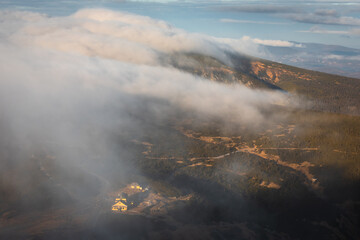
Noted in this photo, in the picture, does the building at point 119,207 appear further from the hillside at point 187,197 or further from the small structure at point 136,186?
the small structure at point 136,186

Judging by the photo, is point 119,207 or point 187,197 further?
point 187,197

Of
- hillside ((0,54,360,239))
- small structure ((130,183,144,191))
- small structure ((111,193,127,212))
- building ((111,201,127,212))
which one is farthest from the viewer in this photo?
small structure ((130,183,144,191))

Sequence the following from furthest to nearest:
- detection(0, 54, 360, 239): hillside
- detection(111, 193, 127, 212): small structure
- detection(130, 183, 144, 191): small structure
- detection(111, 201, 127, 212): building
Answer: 1. detection(130, 183, 144, 191): small structure
2. detection(111, 193, 127, 212): small structure
3. detection(111, 201, 127, 212): building
4. detection(0, 54, 360, 239): hillside

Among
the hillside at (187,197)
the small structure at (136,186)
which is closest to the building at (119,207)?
the hillside at (187,197)

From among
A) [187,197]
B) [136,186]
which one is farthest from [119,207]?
[187,197]

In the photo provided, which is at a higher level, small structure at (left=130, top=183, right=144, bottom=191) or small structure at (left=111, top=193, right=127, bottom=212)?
small structure at (left=111, top=193, right=127, bottom=212)

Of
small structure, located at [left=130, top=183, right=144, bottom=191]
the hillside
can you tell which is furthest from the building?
small structure, located at [left=130, top=183, right=144, bottom=191]

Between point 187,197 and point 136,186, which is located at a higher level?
point 136,186

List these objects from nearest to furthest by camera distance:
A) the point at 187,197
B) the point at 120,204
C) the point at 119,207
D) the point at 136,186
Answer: the point at 119,207 → the point at 120,204 → the point at 187,197 → the point at 136,186

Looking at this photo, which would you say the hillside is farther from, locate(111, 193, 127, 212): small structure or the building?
locate(111, 193, 127, 212): small structure

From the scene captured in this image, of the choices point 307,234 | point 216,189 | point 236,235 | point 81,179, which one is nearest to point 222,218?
point 236,235

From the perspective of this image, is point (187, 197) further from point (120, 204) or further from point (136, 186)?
point (120, 204)
